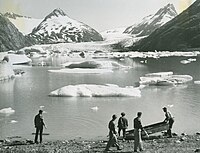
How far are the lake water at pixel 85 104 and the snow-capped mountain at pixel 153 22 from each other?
654 millimetres

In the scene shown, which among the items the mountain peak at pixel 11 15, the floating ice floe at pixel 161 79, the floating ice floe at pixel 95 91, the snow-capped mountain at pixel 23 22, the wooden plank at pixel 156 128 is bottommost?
the wooden plank at pixel 156 128

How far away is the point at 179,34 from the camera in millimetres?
6496

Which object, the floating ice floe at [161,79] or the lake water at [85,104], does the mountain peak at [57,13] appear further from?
the floating ice floe at [161,79]

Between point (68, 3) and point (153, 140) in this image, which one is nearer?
point (153, 140)

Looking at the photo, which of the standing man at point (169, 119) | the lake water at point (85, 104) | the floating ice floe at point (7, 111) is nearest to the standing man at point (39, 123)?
the lake water at point (85, 104)

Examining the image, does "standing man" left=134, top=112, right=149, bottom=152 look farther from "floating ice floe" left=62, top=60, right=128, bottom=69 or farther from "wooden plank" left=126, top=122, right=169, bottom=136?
"floating ice floe" left=62, top=60, right=128, bottom=69

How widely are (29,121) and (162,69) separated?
2.36 metres

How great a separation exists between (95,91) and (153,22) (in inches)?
56.0

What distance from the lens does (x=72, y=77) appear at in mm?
6176

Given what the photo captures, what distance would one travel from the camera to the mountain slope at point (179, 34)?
609 centimetres

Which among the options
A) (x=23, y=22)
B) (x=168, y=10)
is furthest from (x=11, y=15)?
(x=168, y=10)

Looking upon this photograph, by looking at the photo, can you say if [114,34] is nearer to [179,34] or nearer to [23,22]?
[179,34]

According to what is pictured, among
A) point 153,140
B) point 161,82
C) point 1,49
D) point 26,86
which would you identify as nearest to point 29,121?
point 26,86

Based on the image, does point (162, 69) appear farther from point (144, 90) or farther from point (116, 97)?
point (116, 97)
